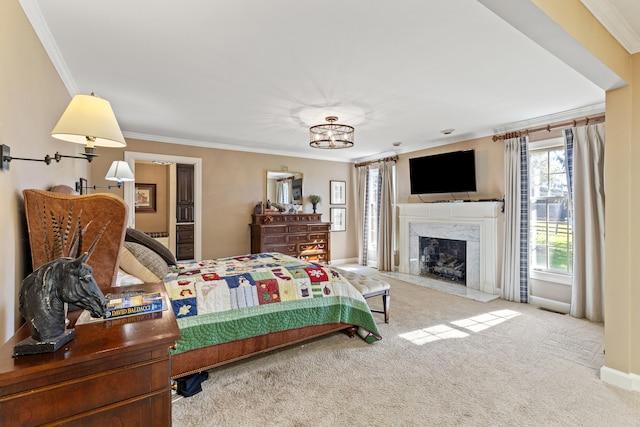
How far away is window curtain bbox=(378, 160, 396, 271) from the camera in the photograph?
20.3ft

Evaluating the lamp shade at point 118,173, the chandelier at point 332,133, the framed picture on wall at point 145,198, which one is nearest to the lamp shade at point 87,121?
the lamp shade at point 118,173

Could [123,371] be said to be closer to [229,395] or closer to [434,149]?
[229,395]

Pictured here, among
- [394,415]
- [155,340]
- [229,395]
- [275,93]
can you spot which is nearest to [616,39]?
[275,93]

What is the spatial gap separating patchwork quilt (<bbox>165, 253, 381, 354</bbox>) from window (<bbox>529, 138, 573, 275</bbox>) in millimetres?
2842

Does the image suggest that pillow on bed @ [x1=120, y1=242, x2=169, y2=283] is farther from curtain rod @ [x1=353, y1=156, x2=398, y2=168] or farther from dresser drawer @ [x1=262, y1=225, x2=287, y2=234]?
curtain rod @ [x1=353, y1=156, x2=398, y2=168]

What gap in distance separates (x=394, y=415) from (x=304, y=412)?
0.57m

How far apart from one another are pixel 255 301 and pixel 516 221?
147 inches

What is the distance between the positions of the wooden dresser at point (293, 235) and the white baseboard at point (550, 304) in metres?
3.53

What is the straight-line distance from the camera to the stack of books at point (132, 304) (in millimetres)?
1201

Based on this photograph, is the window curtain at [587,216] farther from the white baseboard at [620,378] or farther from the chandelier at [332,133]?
the chandelier at [332,133]

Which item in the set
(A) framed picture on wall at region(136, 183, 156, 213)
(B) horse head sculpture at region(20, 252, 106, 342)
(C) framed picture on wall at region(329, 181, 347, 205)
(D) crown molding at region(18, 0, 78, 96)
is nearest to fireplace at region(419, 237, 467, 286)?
(C) framed picture on wall at region(329, 181, 347, 205)

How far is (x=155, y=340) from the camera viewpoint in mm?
980

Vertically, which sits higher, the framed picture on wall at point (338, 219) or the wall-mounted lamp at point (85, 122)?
the wall-mounted lamp at point (85, 122)

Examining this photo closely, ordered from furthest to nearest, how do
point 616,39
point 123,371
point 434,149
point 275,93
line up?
point 434,149, point 275,93, point 616,39, point 123,371
